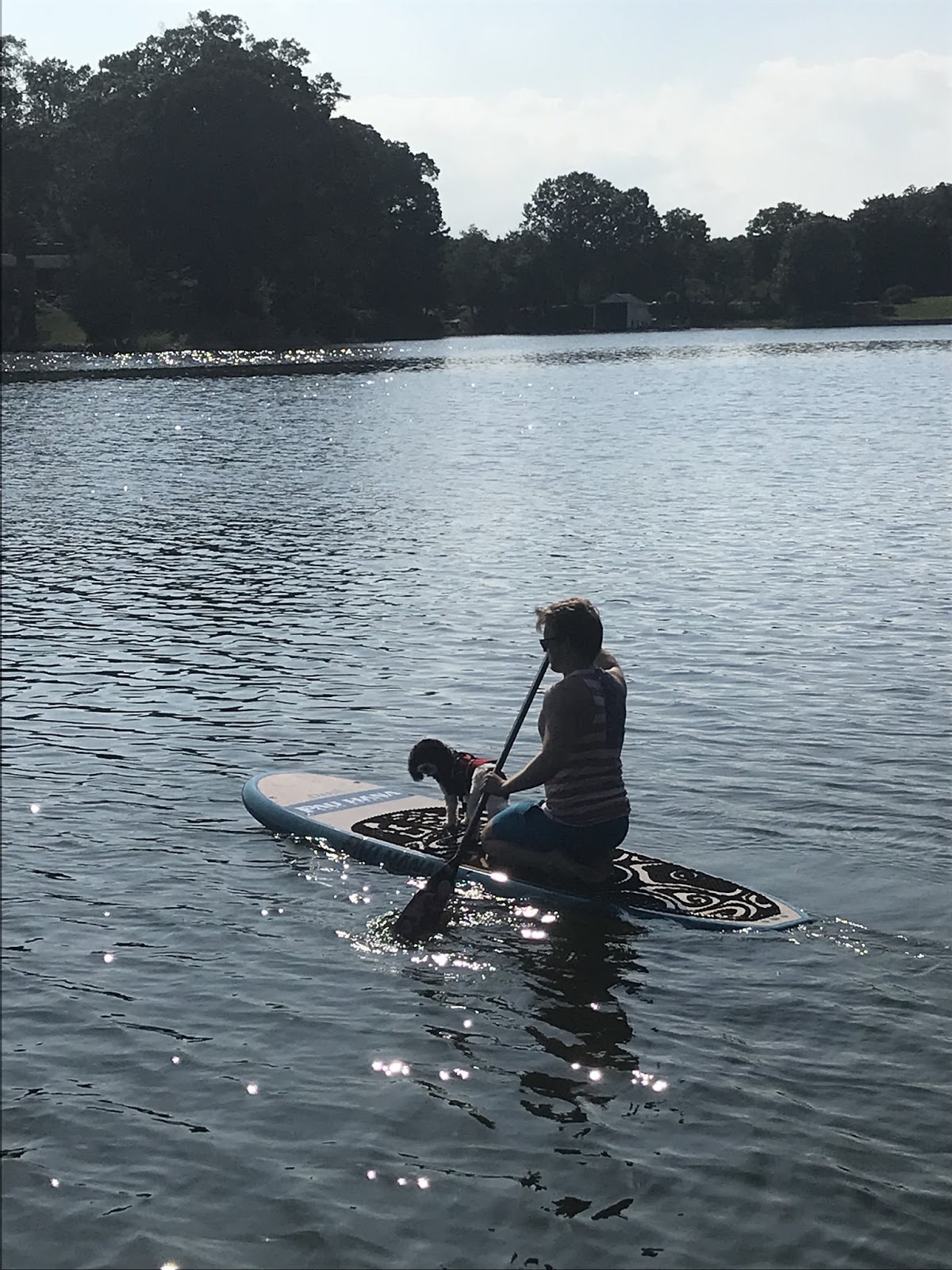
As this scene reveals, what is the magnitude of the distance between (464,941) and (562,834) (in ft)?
2.94

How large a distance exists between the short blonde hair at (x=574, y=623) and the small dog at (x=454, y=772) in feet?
5.03

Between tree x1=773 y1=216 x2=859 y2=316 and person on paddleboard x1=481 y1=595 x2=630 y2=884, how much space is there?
537ft

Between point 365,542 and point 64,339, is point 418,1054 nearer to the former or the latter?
point 365,542

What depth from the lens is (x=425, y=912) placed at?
9.85 m

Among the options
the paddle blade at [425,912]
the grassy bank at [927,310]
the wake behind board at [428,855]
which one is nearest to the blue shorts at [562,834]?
the wake behind board at [428,855]

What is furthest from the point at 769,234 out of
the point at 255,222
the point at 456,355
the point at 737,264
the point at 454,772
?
the point at 454,772

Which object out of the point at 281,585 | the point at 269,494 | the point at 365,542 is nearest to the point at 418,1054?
the point at 281,585

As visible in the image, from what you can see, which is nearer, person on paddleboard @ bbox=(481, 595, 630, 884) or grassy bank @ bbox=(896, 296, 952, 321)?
person on paddleboard @ bbox=(481, 595, 630, 884)

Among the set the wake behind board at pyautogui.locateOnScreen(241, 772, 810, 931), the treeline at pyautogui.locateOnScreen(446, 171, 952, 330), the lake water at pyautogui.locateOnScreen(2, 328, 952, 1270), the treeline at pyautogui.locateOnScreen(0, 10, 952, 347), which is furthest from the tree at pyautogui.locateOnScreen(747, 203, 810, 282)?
the wake behind board at pyautogui.locateOnScreen(241, 772, 810, 931)

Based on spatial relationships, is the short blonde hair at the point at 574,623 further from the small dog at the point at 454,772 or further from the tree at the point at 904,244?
the tree at the point at 904,244

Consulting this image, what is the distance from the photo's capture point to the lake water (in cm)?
688

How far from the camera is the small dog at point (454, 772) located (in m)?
10.6

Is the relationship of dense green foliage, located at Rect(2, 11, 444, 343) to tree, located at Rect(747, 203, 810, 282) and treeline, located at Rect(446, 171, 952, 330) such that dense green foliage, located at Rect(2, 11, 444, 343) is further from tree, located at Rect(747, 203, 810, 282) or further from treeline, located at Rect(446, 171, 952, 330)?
tree, located at Rect(747, 203, 810, 282)

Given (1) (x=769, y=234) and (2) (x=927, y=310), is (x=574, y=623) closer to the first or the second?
(2) (x=927, y=310)
